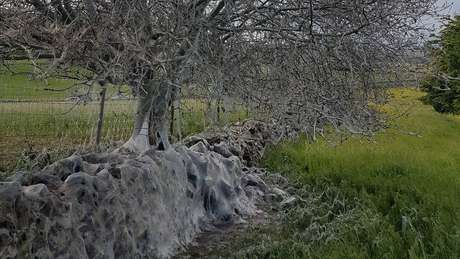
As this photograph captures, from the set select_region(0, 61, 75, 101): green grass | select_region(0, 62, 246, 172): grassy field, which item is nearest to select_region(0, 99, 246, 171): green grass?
select_region(0, 62, 246, 172): grassy field

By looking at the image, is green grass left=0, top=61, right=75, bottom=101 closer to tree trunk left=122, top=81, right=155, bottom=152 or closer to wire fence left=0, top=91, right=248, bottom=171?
wire fence left=0, top=91, right=248, bottom=171

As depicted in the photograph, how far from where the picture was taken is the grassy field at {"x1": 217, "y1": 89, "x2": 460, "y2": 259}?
432 cm

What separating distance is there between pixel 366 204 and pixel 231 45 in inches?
114

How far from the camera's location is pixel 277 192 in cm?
735

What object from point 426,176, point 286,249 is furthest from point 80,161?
point 426,176

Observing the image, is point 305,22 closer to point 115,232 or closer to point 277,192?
point 115,232

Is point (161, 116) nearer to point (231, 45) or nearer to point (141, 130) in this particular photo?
point (141, 130)

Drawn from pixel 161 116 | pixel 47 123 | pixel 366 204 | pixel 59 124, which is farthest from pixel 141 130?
pixel 47 123

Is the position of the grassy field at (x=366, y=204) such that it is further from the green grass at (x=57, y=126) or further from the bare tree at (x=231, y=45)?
the green grass at (x=57, y=126)

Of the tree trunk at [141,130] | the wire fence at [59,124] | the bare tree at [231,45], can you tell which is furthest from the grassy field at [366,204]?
the tree trunk at [141,130]

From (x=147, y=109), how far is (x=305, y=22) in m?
1.99

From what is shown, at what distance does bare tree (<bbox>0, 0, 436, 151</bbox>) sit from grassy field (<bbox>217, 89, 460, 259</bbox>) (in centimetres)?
97

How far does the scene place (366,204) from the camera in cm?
608

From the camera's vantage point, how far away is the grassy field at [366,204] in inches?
170
